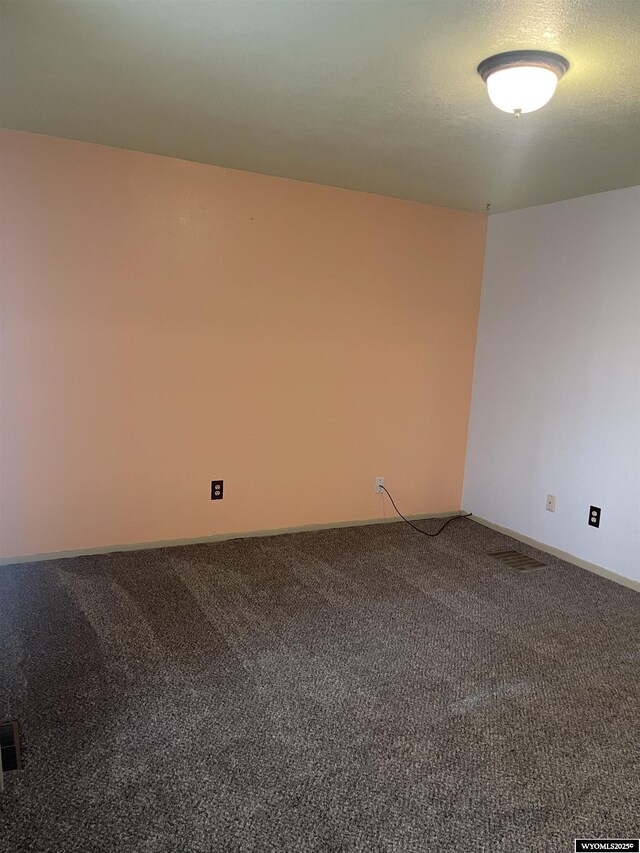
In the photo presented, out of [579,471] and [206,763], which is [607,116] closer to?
[579,471]

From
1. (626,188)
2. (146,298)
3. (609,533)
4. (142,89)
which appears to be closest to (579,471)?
(609,533)

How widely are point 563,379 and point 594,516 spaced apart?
2.81 ft

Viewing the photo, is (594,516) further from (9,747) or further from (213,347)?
(9,747)

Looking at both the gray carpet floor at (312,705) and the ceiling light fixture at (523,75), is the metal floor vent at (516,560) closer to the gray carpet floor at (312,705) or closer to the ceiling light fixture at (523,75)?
the gray carpet floor at (312,705)

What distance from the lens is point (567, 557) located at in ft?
12.9

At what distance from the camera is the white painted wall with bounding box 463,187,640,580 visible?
3562 millimetres

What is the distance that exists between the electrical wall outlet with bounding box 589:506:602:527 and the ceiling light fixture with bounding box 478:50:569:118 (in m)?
2.47

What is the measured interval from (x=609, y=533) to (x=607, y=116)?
7.51 ft

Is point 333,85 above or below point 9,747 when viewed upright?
above

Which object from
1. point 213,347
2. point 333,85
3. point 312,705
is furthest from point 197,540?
point 333,85

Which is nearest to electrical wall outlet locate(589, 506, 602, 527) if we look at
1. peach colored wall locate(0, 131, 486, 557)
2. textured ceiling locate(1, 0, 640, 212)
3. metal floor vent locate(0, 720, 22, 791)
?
peach colored wall locate(0, 131, 486, 557)

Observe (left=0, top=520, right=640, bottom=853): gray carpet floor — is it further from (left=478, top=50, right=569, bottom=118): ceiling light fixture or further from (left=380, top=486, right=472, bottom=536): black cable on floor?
(left=478, top=50, right=569, bottom=118): ceiling light fixture

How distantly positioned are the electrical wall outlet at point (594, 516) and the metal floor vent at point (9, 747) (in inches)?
124

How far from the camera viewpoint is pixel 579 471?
3842mm
